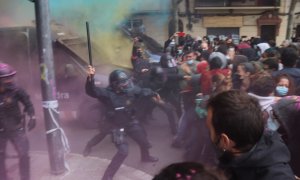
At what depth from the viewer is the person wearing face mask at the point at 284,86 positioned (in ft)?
11.6

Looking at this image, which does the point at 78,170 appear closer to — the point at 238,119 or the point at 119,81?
the point at 119,81

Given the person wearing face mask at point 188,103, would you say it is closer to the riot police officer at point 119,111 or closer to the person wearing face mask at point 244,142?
A: the riot police officer at point 119,111

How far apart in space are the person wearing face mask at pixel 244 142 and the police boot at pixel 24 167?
10.1ft

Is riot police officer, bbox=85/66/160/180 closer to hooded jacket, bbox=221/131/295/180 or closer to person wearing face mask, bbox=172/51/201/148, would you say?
person wearing face mask, bbox=172/51/201/148

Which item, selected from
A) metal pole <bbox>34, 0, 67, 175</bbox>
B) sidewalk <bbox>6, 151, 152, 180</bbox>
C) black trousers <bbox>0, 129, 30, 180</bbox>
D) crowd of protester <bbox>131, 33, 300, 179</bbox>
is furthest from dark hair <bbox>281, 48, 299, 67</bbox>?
black trousers <bbox>0, 129, 30, 180</bbox>

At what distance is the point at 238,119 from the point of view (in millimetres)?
1598

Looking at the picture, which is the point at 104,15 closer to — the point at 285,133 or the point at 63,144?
the point at 63,144

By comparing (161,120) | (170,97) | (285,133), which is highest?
(285,133)

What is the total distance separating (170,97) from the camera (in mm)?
6770

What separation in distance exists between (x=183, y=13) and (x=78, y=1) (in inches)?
484

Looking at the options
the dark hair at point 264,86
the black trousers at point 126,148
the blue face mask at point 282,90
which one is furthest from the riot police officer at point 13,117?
the blue face mask at point 282,90

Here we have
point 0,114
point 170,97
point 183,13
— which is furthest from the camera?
point 183,13

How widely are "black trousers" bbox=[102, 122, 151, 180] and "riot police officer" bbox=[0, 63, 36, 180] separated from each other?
850mm

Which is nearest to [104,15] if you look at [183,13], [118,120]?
[118,120]
